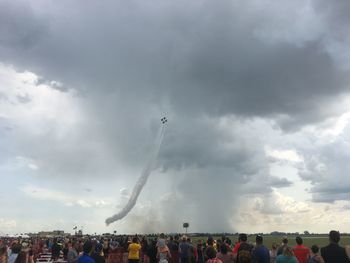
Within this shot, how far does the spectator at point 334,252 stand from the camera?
7875mm

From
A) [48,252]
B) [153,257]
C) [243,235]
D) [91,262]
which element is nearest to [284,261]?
[243,235]

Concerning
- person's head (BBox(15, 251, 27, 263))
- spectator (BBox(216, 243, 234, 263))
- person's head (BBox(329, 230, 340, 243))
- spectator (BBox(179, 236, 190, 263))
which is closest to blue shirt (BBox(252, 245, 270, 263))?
spectator (BBox(216, 243, 234, 263))

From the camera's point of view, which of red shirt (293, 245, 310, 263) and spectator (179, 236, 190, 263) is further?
spectator (179, 236, 190, 263)

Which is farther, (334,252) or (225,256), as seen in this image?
(225,256)

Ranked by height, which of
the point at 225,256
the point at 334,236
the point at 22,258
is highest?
the point at 334,236

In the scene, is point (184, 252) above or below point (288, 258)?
above

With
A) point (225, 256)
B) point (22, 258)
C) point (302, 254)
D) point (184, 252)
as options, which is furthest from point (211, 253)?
point (184, 252)

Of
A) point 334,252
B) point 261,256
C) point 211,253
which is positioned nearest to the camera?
point 211,253

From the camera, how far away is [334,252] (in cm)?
796

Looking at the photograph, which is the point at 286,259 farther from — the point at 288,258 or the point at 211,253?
the point at 211,253

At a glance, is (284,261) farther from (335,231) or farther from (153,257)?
(153,257)

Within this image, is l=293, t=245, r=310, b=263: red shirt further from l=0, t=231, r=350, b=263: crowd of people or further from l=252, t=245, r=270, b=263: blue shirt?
l=252, t=245, r=270, b=263: blue shirt

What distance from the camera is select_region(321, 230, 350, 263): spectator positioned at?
7.88 meters

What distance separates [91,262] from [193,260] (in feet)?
33.8
